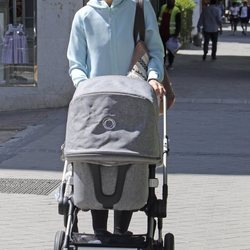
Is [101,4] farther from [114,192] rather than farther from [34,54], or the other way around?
[34,54]

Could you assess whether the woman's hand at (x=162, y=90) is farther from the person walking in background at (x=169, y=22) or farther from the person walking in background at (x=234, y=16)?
the person walking in background at (x=234, y=16)

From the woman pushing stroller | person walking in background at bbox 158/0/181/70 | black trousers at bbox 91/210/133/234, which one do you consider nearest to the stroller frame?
black trousers at bbox 91/210/133/234

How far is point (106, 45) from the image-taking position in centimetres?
527

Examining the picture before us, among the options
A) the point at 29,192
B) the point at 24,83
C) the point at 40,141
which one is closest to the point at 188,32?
the point at 24,83

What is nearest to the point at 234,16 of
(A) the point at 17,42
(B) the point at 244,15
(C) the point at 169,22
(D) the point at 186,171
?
(B) the point at 244,15

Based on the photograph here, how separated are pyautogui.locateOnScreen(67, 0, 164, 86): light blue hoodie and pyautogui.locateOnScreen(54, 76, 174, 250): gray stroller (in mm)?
375

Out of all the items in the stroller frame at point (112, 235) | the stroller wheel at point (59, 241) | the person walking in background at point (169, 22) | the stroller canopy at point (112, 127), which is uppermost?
the stroller canopy at point (112, 127)

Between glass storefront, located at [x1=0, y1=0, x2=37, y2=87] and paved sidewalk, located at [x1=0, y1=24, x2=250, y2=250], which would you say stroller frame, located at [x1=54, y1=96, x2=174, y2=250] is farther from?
glass storefront, located at [x1=0, y1=0, x2=37, y2=87]

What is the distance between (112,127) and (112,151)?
15 centimetres

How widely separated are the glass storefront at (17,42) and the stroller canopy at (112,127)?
920 centimetres

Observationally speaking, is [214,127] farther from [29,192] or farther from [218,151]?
[29,192]

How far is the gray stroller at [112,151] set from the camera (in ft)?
15.4

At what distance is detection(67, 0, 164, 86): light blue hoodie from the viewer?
5.27 metres

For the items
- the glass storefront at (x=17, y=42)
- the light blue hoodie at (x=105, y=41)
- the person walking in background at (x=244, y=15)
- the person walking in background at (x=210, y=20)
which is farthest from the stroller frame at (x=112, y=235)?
the person walking in background at (x=244, y=15)
